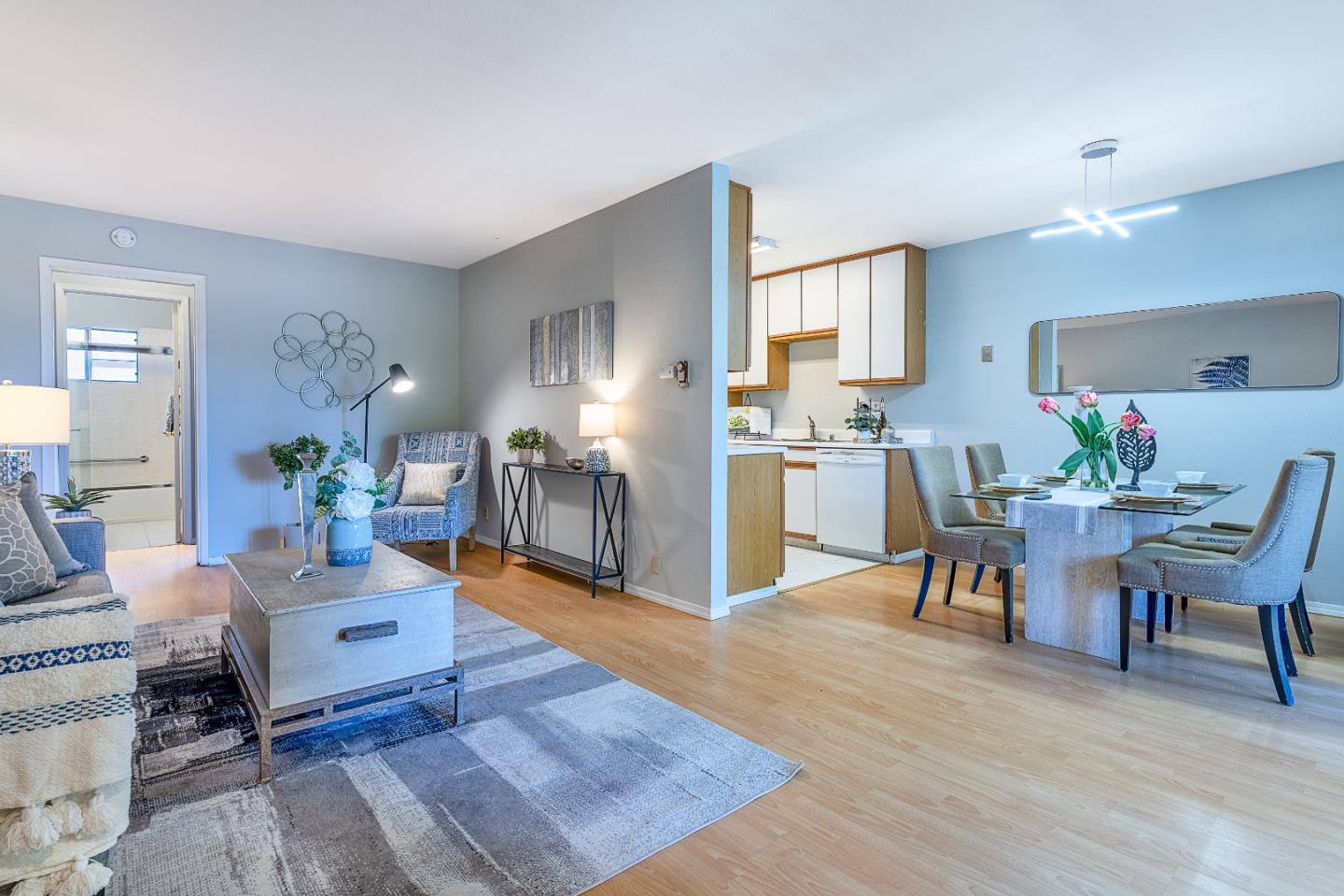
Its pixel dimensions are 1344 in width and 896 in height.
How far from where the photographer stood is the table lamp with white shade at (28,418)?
305 cm

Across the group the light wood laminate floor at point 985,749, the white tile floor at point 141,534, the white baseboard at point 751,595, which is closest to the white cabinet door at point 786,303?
the white baseboard at point 751,595

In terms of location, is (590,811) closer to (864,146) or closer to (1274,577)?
(1274,577)

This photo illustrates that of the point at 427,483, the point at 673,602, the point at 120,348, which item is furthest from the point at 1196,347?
the point at 120,348

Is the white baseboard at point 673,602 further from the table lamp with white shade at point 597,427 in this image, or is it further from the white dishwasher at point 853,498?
the white dishwasher at point 853,498

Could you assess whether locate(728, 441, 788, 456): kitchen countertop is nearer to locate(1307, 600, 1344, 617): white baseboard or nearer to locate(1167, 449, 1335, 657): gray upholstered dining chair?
locate(1167, 449, 1335, 657): gray upholstered dining chair

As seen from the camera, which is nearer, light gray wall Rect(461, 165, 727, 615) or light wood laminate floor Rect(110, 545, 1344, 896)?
light wood laminate floor Rect(110, 545, 1344, 896)

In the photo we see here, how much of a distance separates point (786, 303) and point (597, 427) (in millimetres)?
2668

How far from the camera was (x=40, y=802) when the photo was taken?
125 centimetres

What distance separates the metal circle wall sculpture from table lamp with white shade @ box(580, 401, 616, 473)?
2505 millimetres

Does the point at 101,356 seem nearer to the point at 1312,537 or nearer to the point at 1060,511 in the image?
the point at 1060,511

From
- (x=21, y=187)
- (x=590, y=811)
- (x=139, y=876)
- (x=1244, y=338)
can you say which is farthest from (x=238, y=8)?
(x=1244, y=338)

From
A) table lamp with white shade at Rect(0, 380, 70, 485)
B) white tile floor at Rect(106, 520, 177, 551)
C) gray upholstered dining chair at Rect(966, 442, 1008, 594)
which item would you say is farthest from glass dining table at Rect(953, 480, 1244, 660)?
white tile floor at Rect(106, 520, 177, 551)

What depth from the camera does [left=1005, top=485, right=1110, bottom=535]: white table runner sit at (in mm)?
3016

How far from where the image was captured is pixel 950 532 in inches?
139
